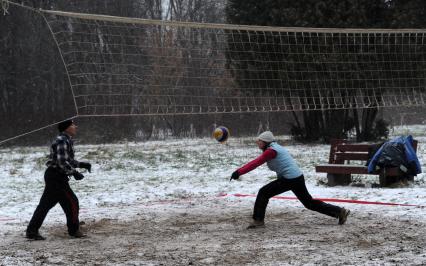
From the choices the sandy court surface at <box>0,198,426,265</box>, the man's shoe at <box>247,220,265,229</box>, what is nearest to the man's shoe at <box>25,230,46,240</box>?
the sandy court surface at <box>0,198,426,265</box>

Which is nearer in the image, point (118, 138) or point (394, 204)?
point (394, 204)

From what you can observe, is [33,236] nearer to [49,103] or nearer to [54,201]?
[54,201]

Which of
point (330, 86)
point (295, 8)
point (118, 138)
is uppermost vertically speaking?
→ point (295, 8)

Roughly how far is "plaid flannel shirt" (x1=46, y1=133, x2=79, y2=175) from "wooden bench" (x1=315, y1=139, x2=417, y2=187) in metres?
4.85

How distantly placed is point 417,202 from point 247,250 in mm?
3349

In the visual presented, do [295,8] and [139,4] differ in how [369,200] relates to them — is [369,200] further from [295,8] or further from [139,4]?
[139,4]

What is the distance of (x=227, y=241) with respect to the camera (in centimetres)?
663

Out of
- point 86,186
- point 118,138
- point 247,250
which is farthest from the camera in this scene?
point 118,138

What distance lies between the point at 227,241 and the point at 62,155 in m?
2.09

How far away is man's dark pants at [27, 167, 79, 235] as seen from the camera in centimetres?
701

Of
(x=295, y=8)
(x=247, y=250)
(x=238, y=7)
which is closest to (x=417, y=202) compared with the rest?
(x=247, y=250)

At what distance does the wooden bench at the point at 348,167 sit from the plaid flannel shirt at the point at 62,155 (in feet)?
15.9

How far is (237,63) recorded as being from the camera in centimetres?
1859

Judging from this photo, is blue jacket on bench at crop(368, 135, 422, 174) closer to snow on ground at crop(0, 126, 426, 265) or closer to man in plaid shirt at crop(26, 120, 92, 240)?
snow on ground at crop(0, 126, 426, 265)
